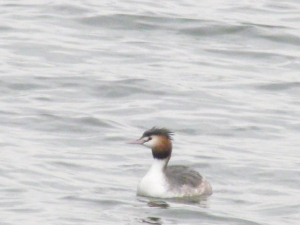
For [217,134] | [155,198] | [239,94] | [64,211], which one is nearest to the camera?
[64,211]

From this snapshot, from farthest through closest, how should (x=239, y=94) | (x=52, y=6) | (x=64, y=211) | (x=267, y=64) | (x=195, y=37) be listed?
(x=52, y=6)
(x=195, y=37)
(x=267, y=64)
(x=239, y=94)
(x=64, y=211)

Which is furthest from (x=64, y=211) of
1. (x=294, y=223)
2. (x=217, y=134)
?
(x=217, y=134)

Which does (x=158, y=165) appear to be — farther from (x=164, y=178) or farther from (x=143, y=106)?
(x=143, y=106)

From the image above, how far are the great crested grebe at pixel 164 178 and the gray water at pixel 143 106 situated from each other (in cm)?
15

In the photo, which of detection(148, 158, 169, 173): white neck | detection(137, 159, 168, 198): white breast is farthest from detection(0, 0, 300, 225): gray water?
detection(148, 158, 169, 173): white neck

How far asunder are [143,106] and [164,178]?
14.6 ft

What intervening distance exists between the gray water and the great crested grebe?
5.8 inches

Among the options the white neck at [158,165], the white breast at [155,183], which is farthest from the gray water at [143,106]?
the white neck at [158,165]

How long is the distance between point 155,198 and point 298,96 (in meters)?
6.35

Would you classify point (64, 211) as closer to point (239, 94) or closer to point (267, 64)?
point (239, 94)

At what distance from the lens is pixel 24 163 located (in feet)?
44.2

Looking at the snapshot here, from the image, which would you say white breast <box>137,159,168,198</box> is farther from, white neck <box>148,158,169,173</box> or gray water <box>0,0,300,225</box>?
gray water <box>0,0,300,225</box>

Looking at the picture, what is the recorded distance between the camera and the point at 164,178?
12891mm

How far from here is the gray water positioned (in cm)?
1217
